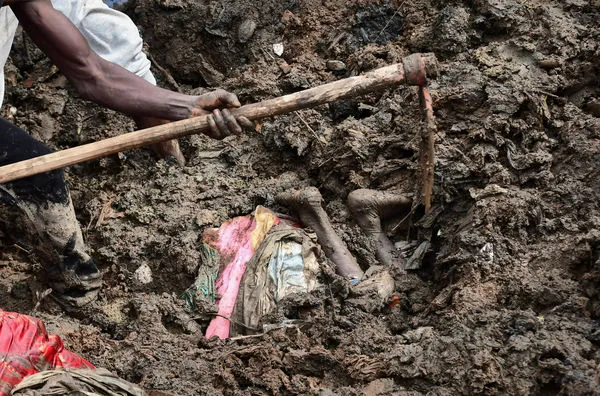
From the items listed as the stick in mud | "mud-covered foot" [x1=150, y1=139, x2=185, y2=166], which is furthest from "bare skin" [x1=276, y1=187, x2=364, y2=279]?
"mud-covered foot" [x1=150, y1=139, x2=185, y2=166]

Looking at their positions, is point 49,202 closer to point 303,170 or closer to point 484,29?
point 303,170

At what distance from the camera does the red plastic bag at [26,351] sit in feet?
9.11

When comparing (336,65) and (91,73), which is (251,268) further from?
(336,65)

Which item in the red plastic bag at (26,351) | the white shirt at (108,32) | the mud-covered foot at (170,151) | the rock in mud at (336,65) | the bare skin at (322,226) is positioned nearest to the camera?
the red plastic bag at (26,351)

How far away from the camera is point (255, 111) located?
3307mm

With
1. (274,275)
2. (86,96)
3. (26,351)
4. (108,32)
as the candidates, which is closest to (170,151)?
(108,32)

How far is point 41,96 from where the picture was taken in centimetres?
482

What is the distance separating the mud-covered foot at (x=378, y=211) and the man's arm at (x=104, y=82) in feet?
2.76

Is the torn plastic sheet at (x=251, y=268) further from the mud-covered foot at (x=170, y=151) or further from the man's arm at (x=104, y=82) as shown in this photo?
the mud-covered foot at (x=170, y=151)

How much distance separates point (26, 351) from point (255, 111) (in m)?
1.36

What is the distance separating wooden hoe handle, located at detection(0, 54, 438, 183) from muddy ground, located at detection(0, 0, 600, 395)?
0.66 metres

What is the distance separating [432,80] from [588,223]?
4.14 feet

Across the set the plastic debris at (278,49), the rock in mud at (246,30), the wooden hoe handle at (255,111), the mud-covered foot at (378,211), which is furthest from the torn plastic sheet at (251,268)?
the rock in mud at (246,30)

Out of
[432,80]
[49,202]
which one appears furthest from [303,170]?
[49,202]
